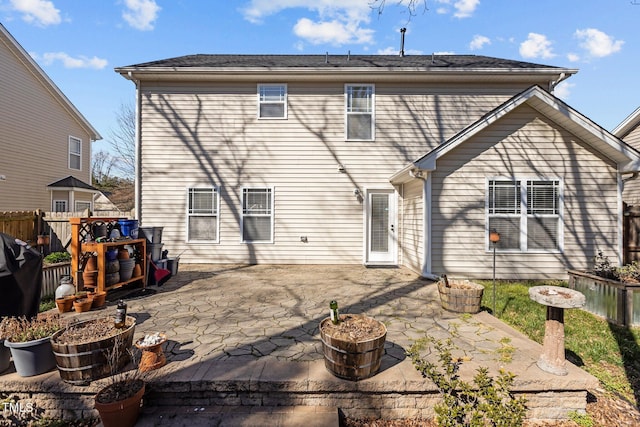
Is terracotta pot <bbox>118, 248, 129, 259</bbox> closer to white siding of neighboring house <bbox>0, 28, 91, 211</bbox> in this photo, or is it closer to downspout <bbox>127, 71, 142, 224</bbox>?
downspout <bbox>127, 71, 142, 224</bbox>

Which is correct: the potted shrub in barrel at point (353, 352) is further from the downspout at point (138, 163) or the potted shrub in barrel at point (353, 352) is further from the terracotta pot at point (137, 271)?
the downspout at point (138, 163)

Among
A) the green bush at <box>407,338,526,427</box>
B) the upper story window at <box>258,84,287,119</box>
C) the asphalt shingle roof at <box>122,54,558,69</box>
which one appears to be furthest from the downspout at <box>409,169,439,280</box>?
the upper story window at <box>258,84,287,119</box>

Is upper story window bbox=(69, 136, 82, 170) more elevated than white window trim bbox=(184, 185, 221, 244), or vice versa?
upper story window bbox=(69, 136, 82, 170)

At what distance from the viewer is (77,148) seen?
48.6 ft

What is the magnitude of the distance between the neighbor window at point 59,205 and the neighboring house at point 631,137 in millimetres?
23948

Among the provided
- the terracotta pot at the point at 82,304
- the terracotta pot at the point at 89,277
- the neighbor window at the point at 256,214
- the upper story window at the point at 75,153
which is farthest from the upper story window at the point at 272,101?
the upper story window at the point at 75,153

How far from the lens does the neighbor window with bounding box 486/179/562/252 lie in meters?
6.43

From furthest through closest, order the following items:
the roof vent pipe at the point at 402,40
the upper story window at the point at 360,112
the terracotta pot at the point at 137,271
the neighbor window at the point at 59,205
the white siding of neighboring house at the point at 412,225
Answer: the neighbor window at the point at 59,205 → the roof vent pipe at the point at 402,40 → the upper story window at the point at 360,112 → the white siding of neighboring house at the point at 412,225 → the terracotta pot at the point at 137,271

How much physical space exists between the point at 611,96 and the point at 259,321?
18.2m

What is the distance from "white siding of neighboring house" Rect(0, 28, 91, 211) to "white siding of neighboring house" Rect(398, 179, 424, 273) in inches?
571

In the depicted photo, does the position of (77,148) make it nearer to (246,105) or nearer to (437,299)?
(246,105)

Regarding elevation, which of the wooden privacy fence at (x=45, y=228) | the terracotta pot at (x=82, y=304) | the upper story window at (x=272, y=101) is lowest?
the terracotta pot at (x=82, y=304)

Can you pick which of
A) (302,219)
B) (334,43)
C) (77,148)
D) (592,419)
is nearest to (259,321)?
(592,419)

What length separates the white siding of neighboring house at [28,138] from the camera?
10789mm
